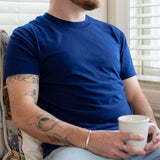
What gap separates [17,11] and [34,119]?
734 mm

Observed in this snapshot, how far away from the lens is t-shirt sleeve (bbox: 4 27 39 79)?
1200 mm

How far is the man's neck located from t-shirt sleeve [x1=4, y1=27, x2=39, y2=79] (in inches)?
7.1

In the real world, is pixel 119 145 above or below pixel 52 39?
below

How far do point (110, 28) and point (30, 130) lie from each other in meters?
0.64

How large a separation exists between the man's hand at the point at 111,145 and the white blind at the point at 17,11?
824mm

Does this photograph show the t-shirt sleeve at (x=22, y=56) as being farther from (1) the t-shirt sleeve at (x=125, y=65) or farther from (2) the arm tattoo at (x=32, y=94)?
(1) the t-shirt sleeve at (x=125, y=65)

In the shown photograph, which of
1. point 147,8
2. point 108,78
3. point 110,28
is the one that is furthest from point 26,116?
point 147,8

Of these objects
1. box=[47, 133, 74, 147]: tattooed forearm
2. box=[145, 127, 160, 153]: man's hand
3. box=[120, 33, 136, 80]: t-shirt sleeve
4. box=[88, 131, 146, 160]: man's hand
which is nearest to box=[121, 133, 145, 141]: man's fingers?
box=[88, 131, 146, 160]: man's hand

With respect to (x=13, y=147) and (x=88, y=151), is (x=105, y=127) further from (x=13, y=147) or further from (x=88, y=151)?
(x=13, y=147)

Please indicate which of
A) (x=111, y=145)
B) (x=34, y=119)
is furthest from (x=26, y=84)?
(x=111, y=145)

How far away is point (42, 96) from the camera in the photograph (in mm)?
1279

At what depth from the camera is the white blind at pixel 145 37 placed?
1.77 meters

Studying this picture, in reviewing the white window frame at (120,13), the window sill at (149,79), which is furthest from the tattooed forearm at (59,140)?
the white window frame at (120,13)

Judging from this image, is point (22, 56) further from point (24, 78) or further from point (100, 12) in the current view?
point (100, 12)
